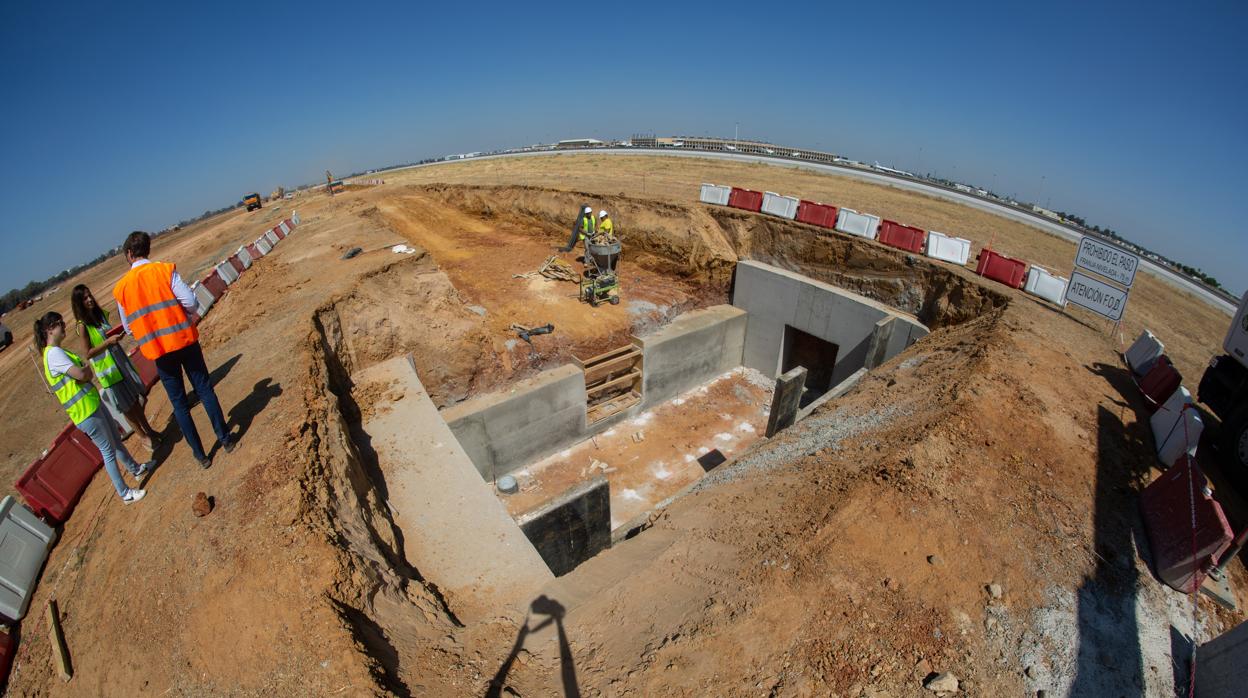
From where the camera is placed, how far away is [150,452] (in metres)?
5.41

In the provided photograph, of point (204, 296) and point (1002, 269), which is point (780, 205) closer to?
point (1002, 269)

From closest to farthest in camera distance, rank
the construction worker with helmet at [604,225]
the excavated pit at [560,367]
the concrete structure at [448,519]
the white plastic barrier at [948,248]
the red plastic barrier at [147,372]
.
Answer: the concrete structure at [448,519], the excavated pit at [560,367], the red plastic barrier at [147,372], the white plastic barrier at [948,248], the construction worker with helmet at [604,225]

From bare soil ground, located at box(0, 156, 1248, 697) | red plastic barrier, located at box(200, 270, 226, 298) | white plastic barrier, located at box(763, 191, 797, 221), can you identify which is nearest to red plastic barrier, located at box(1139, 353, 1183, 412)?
bare soil ground, located at box(0, 156, 1248, 697)

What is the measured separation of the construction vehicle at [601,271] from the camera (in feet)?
42.3

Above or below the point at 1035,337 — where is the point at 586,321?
below

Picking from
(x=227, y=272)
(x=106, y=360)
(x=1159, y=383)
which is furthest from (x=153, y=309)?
(x=1159, y=383)

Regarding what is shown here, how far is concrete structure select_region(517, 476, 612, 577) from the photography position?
7211mm

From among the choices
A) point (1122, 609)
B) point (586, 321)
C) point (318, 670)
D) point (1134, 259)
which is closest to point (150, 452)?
point (318, 670)

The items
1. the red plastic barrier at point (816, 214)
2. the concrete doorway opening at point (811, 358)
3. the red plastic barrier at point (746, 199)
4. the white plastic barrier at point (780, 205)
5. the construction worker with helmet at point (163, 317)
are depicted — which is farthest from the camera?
the red plastic barrier at point (746, 199)

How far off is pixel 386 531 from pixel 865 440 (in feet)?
20.7

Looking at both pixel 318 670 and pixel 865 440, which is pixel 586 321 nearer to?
pixel 865 440

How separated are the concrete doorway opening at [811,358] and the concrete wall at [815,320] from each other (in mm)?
400

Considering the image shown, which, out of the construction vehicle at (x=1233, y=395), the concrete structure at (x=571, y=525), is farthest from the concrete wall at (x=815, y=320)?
the concrete structure at (x=571, y=525)

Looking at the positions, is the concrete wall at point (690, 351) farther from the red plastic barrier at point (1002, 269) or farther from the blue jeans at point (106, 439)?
the blue jeans at point (106, 439)
